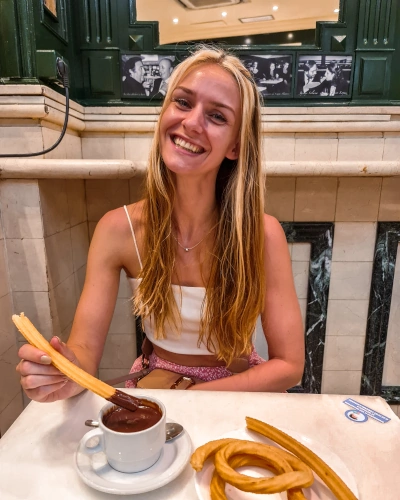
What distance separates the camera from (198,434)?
64 cm

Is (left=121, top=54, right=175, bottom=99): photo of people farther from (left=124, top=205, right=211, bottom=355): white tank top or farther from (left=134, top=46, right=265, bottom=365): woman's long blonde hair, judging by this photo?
(left=124, top=205, right=211, bottom=355): white tank top

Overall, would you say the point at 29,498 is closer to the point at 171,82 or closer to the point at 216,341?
the point at 216,341

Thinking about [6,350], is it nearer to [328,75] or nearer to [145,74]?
[145,74]

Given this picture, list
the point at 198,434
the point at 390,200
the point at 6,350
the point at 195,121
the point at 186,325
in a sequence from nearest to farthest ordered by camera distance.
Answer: the point at 198,434 → the point at 195,121 → the point at 186,325 → the point at 6,350 → the point at 390,200

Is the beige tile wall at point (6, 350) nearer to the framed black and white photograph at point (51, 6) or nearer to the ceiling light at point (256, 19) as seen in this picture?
the framed black and white photograph at point (51, 6)

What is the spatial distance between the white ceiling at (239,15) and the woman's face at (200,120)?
950 mm

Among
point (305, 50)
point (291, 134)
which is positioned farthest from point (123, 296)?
point (305, 50)

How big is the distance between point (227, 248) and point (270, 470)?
2.15 feet

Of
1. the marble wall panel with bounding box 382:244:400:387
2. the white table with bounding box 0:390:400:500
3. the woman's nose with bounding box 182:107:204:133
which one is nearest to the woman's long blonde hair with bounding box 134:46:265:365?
the woman's nose with bounding box 182:107:204:133

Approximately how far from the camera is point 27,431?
0.65 metres

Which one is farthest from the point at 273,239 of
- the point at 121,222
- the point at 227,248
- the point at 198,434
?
the point at 198,434

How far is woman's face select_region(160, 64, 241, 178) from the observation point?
105cm

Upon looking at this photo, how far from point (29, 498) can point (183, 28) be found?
196 centimetres

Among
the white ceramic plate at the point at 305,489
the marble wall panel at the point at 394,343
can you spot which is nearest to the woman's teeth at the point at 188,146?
the white ceramic plate at the point at 305,489
